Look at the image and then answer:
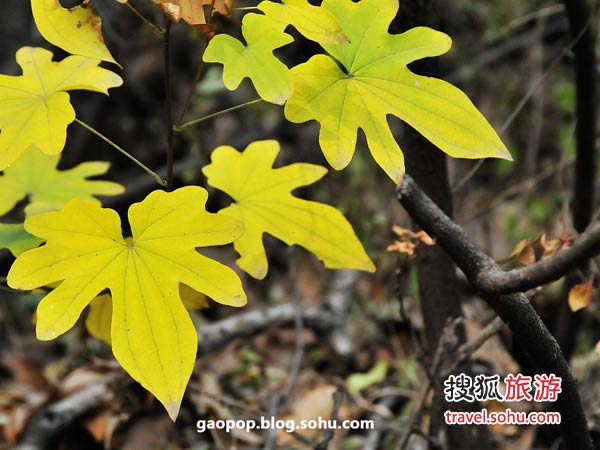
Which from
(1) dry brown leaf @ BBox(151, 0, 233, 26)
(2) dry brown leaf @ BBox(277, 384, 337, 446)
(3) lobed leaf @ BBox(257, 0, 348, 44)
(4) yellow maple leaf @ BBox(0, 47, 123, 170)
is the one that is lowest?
(2) dry brown leaf @ BBox(277, 384, 337, 446)

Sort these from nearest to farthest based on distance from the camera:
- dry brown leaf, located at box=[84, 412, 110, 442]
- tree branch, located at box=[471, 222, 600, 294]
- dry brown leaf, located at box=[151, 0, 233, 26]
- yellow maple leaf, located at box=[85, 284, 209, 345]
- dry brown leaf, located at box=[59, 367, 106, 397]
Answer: tree branch, located at box=[471, 222, 600, 294], dry brown leaf, located at box=[151, 0, 233, 26], yellow maple leaf, located at box=[85, 284, 209, 345], dry brown leaf, located at box=[84, 412, 110, 442], dry brown leaf, located at box=[59, 367, 106, 397]

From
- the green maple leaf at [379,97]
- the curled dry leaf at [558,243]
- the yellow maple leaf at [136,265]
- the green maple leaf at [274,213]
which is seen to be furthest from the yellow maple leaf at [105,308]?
the curled dry leaf at [558,243]

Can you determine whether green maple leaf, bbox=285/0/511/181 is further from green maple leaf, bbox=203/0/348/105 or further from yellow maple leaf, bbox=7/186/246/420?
yellow maple leaf, bbox=7/186/246/420

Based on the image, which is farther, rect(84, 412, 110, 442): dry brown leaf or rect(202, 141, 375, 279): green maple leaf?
rect(84, 412, 110, 442): dry brown leaf

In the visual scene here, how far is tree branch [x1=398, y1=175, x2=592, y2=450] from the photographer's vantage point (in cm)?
73

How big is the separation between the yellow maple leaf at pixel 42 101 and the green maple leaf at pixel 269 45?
0.16 metres

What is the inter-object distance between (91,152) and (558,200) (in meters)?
1.51

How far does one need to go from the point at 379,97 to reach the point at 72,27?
0.33 meters

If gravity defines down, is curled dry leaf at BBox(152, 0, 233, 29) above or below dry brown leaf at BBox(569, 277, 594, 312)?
above

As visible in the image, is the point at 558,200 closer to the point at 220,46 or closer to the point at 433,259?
the point at 433,259

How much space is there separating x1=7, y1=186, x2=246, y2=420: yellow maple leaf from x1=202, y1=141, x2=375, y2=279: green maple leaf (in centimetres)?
14

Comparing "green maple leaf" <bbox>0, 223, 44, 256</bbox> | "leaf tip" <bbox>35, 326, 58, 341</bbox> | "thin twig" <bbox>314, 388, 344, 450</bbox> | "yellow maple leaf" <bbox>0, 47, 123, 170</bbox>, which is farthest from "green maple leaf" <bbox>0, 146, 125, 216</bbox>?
"thin twig" <bbox>314, 388, 344, 450</bbox>

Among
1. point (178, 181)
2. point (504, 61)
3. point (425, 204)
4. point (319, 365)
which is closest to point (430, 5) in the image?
point (425, 204)

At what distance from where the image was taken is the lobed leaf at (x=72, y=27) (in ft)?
2.35
